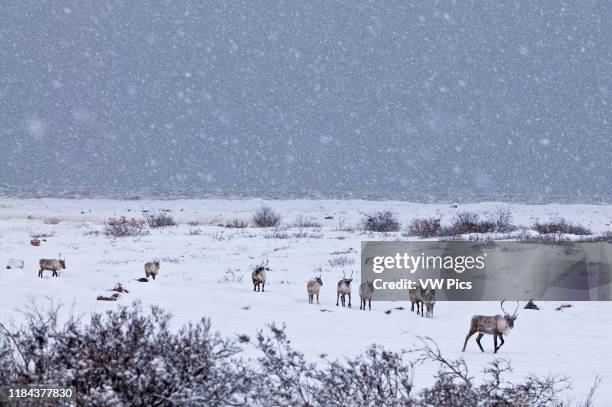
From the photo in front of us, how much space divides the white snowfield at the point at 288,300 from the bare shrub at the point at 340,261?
28 millimetres

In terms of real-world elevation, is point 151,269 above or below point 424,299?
above

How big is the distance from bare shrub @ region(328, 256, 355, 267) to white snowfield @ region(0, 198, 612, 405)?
28mm

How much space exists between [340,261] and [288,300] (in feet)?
16.8

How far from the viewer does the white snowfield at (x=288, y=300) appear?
27.0ft

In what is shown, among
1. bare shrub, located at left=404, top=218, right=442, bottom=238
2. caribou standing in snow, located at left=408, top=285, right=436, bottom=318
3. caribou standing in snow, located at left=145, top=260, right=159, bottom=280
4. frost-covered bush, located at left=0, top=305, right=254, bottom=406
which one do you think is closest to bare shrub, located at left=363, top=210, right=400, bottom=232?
bare shrub, located at left=404, top=218, right=442, bottom=238

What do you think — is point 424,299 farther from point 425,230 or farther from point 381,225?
point 381,225

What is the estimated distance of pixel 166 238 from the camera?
75.0ft

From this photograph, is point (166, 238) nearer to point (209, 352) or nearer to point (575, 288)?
point (575, 288)

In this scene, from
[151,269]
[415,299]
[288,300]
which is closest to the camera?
[415,299]

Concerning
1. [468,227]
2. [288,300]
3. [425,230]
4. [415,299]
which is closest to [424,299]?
[415,299]

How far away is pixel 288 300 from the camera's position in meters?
12.4

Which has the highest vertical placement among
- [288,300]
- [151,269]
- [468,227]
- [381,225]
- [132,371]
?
[381,225]

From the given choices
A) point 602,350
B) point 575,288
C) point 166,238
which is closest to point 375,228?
point 166,238

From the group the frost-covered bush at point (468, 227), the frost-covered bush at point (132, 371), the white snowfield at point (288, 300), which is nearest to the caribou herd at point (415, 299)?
the white snowfield at point (288, 300)
